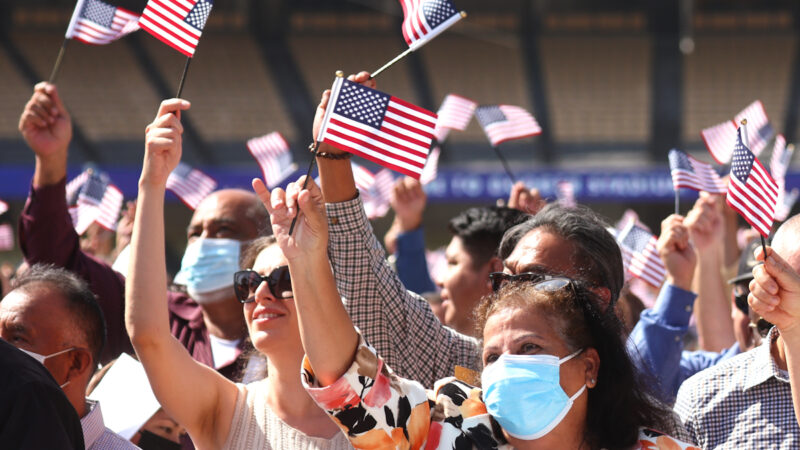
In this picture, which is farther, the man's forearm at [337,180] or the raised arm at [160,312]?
the man's forearm at [337,180]

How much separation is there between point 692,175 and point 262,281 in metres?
2.00

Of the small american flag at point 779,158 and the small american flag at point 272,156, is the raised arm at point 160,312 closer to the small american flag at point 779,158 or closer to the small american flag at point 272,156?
the small american flag at point 779,158

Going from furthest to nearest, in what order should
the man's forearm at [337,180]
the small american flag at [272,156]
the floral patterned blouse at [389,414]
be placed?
the small american flag at [272,156]
the man's forearm at [337,180]
the floral patterned blouse at [389,414]

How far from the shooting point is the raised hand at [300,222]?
2154 mm

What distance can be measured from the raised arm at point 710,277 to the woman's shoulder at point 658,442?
1.45 meters

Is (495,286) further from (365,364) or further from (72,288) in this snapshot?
(72,288)

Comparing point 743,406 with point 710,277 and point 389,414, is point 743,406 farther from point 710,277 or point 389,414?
point 389,414

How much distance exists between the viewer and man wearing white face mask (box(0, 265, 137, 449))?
279 cm

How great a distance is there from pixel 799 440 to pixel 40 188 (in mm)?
2614

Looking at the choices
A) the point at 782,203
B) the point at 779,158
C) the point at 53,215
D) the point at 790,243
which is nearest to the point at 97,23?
the point at 53,215

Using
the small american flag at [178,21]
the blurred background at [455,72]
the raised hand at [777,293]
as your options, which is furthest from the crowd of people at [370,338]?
the blurred background at [455,72]

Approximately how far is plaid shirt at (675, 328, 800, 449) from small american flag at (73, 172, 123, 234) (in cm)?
360

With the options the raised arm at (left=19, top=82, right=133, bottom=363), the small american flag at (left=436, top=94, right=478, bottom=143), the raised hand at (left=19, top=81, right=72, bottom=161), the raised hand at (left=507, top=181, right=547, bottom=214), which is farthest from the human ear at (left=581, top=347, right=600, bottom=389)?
the small american flag at (left=436, top=94, right=478, bottom=143)

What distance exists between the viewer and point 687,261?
352 centimetres
